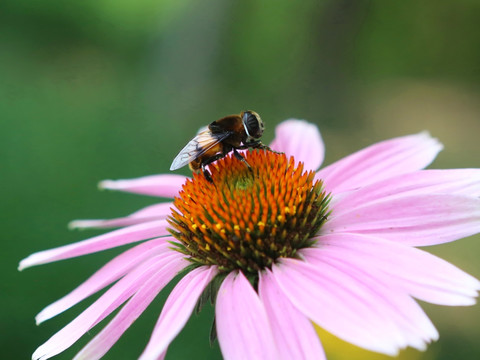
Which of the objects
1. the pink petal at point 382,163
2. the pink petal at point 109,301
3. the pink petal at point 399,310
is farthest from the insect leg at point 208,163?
the pink petal at point 399,310

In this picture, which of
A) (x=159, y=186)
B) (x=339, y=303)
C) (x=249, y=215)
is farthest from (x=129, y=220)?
(x=339, y=303)

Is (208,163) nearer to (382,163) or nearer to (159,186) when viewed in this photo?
(159,186)

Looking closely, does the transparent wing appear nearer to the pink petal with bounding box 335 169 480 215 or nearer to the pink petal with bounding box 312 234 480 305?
the pink petal with bounding box 335 169 480 215

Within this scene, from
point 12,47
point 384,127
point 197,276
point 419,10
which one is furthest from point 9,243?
point 419,10

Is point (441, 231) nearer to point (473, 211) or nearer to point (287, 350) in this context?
point (473, 211)

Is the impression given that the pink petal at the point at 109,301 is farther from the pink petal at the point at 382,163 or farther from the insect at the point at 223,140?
the pink petal at the point at 382,163
